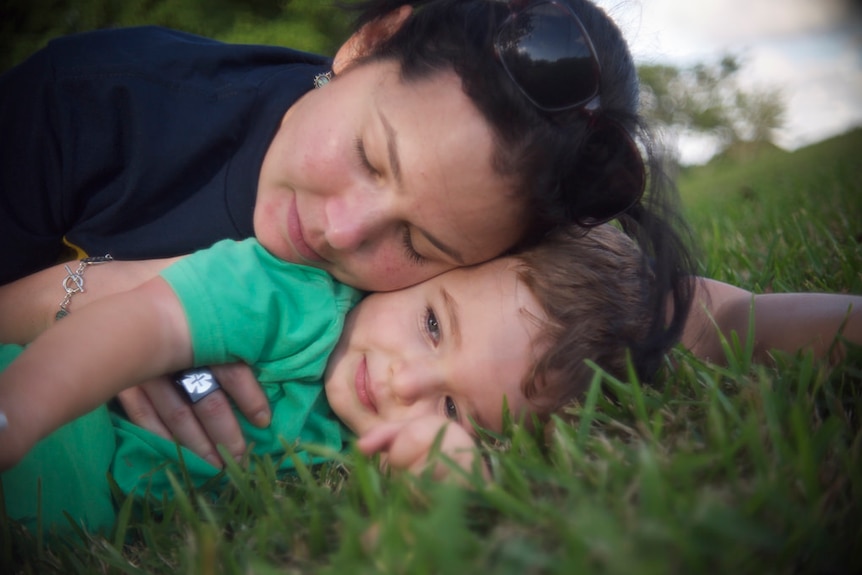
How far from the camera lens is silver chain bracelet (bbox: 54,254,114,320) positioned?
1856 millimetres

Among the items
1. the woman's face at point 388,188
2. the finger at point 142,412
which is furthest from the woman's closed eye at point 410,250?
the finger at point 142,412

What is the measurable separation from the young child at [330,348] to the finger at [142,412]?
4 cm

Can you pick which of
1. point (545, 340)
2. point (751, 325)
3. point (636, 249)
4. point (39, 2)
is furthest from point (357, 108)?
point (39, 2)

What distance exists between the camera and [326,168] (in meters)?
1.72

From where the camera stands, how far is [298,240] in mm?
1763

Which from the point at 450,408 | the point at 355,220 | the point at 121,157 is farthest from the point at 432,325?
the point at 121,157

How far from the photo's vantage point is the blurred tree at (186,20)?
390cm

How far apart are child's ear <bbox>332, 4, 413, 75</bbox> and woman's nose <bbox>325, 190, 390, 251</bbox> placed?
0.53 m

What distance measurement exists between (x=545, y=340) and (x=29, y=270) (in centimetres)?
165

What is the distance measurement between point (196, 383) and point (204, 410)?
7cm

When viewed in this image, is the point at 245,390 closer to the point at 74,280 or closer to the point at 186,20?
the point at 74,280

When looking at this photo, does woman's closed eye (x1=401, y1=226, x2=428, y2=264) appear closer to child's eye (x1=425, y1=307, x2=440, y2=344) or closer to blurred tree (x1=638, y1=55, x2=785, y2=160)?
child's eye (x1=425, y1=307, x2=440, y2=344)

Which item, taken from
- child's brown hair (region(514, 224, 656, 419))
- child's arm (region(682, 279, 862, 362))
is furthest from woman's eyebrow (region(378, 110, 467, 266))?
child's arm (region(682, 279, 862, 362))

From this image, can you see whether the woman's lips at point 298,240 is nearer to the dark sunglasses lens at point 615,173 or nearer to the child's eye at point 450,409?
the child's eye at point 450,409
